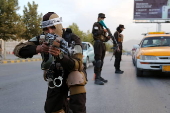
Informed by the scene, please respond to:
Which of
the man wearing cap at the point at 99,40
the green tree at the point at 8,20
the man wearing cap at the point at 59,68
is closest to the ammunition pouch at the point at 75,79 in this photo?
the man wearing cap at the point at 59,68

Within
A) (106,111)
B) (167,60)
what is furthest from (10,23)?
(106,111)

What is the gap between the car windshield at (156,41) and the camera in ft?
26.9

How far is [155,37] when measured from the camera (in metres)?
8.52

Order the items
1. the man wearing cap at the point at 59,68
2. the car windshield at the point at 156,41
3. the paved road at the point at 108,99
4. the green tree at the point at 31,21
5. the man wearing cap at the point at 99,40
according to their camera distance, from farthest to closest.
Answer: the green tree at the point at 31,21, the car windshield at the point at 156,41, the man wearing cap at the point at 99,40, the paved road at the point at 108,99, the man wearing cap at the point at 59,68

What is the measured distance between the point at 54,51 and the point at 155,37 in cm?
717

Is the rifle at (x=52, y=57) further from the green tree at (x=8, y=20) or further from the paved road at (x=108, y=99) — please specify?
the green tree at (x=8, y=20)

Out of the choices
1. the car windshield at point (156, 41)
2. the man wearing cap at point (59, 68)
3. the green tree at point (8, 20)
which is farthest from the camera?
the green tree at point (8, 20)

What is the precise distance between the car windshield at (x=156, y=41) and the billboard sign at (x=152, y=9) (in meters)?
18.3

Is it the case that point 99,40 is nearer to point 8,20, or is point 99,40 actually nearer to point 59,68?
point 59,68

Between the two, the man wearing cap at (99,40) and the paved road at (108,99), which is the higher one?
the man wearing cap at (99,40)

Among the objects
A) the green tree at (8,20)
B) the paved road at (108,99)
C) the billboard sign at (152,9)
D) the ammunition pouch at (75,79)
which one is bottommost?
the paved road at (108,99)

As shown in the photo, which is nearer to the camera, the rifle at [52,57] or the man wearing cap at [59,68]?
the rifle at [52,57]

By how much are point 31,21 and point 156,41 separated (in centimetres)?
2334

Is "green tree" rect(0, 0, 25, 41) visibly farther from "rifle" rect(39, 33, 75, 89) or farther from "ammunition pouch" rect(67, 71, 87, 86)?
"ammunition pouch" rect(67, 71, 87, 86)
